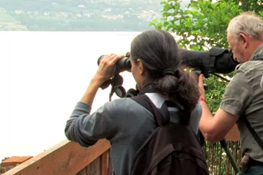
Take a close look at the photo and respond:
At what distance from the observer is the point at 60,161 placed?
2.11m

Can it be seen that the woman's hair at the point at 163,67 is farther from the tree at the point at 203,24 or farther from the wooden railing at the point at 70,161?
the tree at the point at 203,24

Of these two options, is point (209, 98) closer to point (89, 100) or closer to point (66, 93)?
point (89, 100)

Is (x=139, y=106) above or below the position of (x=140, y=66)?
below

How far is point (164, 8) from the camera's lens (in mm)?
4965

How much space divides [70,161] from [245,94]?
0.97m

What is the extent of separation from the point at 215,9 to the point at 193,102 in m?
3.31

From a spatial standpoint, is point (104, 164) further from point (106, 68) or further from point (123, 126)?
point (123, 126)

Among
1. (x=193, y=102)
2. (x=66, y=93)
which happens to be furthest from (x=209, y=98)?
(x=66, y=93)

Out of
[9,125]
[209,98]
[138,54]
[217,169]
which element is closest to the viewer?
[138,54]

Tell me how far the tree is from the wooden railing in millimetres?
1490

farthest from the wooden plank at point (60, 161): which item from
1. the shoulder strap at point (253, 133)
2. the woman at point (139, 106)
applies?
→ the shoulder strap at point (253, 133)

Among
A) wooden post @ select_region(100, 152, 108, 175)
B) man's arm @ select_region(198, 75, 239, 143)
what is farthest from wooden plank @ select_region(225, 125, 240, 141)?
man's arm @ select_region(198, 75, 239, 143)

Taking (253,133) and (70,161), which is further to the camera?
(70,161)

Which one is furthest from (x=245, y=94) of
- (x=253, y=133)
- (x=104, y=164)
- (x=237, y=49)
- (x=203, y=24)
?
(x=203, y=24)
